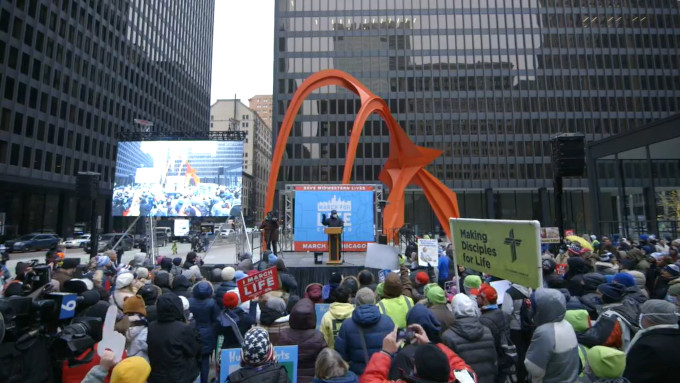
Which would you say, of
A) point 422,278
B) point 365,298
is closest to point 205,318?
point 365,298

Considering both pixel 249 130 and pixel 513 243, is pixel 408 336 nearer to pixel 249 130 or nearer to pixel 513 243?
pixel 513 243

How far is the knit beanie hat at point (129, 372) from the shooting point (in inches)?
109

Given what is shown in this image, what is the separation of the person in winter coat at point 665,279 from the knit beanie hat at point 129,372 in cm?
669

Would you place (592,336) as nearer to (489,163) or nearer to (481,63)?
(489,163)

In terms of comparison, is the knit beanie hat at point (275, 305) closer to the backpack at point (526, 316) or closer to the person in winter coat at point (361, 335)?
the person in winter coat at point (361, 335)

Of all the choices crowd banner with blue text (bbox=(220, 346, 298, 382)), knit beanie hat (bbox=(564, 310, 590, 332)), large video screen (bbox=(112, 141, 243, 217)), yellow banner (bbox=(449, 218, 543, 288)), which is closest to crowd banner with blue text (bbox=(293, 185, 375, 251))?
yellow banner (bbox=(449, 218, 543, 288))

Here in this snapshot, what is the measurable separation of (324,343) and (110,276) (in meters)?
7.10

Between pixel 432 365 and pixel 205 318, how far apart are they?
12.4ft

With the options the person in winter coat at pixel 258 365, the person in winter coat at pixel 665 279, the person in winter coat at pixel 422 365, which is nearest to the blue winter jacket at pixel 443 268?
the person in winter coat at pixel 665 279

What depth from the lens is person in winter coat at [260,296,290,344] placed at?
4.43 meters

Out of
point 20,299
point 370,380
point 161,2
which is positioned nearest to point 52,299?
point 20,299

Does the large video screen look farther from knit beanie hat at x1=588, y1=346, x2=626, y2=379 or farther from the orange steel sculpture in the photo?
knit beanie hat at x1=588, y1=346, x2=626, y2=379

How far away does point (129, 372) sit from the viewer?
110 inches

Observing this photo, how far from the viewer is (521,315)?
4621 millimetres
